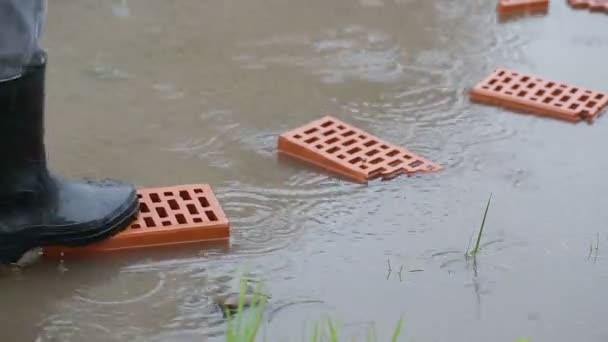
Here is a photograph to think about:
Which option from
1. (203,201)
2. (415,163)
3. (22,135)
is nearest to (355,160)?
(415,163)

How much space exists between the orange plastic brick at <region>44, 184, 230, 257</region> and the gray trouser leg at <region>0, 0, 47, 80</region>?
0.47 metres

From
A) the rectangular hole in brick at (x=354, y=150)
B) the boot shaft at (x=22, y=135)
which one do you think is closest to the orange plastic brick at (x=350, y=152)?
the rectangular hole in brick at (x=354, y=150)

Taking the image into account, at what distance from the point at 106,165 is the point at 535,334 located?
4.32ft

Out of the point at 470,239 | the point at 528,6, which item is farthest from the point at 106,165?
the point at 528,6

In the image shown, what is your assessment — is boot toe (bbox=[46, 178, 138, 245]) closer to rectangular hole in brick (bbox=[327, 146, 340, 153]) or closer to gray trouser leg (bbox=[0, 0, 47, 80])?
gray trouser leg (bbox=[0, 0, 47, 80])

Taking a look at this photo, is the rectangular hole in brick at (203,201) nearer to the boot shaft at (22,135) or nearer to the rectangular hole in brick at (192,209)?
the rectangular hole in brick at (192,209)

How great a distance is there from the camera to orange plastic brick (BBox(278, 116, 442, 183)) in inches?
A: 110

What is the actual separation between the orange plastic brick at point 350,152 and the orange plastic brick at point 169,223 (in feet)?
1.20

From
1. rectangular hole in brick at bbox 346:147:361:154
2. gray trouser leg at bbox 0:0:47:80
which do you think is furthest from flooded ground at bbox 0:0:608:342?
gray trouser leg at bbox 0:0:47:80

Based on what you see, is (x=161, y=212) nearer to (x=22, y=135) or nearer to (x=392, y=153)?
(x=22, y=135)

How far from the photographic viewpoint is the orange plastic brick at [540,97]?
125 inches

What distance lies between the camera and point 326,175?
2785mm

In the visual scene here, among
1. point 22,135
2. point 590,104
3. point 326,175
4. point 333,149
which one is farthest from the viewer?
point 590,104

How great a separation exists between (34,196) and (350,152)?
39.1 inches
